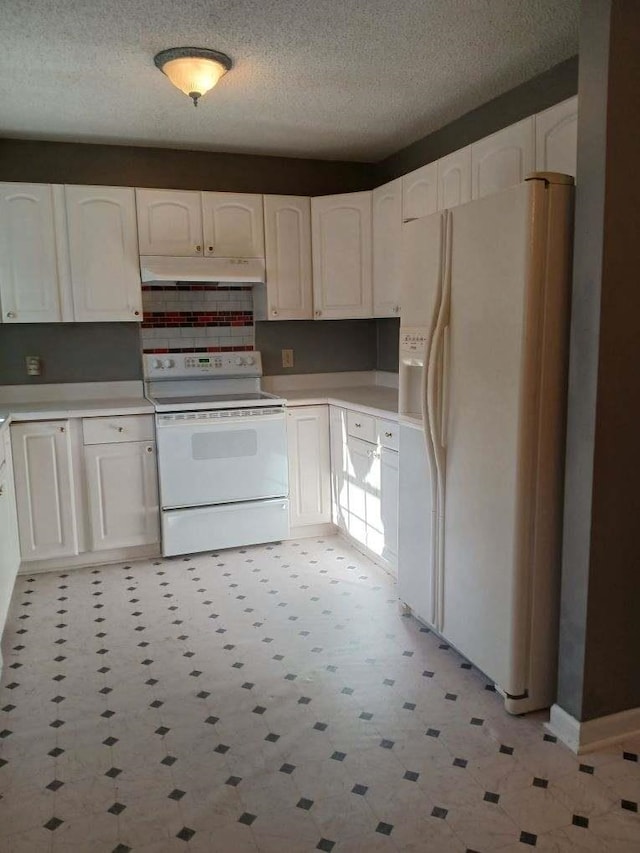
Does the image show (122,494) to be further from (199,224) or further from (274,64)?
(274,64)

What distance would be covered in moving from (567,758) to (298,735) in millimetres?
861

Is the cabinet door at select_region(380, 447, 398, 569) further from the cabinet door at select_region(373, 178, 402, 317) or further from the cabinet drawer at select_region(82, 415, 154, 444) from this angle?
the cabinet drawer at select_region(82, 415, 154, 444)

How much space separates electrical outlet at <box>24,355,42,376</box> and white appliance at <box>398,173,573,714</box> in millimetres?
2430

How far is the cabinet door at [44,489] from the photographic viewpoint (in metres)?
3.54

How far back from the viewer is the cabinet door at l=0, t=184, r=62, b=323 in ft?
12.1

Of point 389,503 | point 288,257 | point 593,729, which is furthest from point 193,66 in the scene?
point 593,729

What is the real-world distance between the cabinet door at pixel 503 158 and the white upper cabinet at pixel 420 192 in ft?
1.13

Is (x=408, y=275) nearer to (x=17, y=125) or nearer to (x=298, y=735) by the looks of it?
(x=298, y=735)

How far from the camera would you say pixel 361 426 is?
12.1ft

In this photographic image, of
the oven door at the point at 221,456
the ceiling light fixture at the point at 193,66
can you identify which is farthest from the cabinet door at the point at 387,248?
the ceiling light fixture at the point at 193,66

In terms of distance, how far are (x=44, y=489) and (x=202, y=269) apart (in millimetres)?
1542

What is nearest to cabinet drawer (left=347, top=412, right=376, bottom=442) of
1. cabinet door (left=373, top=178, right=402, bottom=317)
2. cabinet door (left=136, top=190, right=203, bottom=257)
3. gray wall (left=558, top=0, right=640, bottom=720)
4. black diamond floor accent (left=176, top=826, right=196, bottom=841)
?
cabinet door (left=373, top=178, right=402, bottom=317)

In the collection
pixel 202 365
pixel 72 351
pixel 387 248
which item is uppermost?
pixel 387 248

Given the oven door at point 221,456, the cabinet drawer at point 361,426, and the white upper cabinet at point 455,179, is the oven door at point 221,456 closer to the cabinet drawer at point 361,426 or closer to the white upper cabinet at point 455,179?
the cabinet drawer at point 361,426
